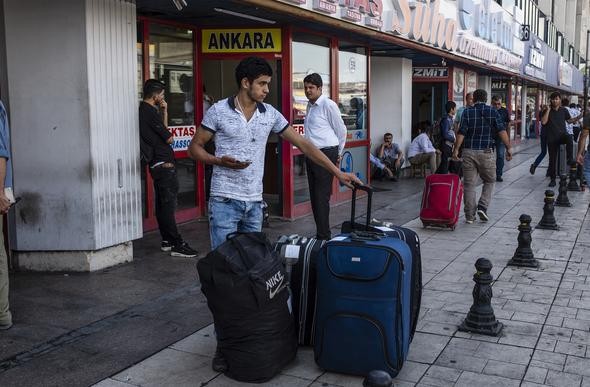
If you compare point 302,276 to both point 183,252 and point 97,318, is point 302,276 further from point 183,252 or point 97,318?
point 183,252

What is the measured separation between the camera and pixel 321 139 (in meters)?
7.26

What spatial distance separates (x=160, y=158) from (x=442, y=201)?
12.3 feet

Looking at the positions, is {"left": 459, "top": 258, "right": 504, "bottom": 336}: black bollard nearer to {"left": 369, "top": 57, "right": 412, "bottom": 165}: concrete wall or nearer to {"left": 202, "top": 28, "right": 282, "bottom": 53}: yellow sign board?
{"left": 202, "top": 28, "right": 282, "bottom": 53}: yellow sign board

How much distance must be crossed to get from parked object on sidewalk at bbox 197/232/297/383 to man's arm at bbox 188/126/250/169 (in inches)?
17.2

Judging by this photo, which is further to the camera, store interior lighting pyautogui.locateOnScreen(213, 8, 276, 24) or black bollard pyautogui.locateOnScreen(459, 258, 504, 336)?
store interior lighting pyautogui.locateOnScreen(213, 8, 276, 24)

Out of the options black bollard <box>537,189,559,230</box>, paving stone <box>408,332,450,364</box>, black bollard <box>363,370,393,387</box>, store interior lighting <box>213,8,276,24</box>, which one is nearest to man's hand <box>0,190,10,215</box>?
paving stone <box>408,332,450,364</box>

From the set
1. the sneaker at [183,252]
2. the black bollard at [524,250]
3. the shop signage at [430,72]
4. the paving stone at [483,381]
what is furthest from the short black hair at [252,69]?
the shop signage at [430,72]

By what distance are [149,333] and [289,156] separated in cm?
465

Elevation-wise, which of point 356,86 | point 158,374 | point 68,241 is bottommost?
point 158,374

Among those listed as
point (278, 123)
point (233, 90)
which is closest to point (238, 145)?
point (278, 123)

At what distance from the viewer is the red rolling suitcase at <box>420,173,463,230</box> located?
8.56 m

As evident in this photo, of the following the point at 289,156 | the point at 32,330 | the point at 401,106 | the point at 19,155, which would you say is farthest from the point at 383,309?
the point at 401,106

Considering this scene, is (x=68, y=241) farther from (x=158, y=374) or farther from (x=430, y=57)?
(x=430, y=57)

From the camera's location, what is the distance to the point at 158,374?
4133mm
